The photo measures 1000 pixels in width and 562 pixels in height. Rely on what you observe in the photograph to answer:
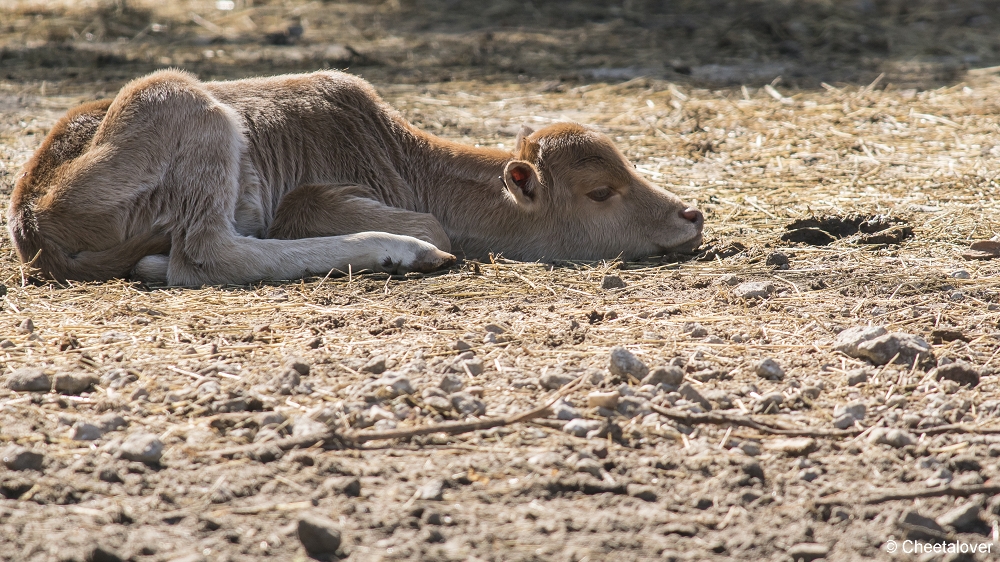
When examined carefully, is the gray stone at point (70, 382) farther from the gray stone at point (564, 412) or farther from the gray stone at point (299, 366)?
the gray stone at point (564, 412)

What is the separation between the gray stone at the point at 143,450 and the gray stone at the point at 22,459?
0.24 metres

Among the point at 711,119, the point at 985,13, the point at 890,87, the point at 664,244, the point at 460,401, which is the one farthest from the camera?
the point at 985,13

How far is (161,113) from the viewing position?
5.32m

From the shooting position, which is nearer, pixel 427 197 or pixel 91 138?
pixel 91 138

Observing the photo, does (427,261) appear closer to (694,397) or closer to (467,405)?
(467,405)

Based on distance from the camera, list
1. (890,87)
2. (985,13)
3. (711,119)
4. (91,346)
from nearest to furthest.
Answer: (91,346)
(711,119)
(890,87)
(985,13)

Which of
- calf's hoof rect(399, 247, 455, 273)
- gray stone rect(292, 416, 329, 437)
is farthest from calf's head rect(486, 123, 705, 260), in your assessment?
gray stone rect(292, 416, 329, 437)

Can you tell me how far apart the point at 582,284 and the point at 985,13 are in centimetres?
1054

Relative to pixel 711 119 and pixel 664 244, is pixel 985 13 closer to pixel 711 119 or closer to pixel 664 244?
pixel 711 119

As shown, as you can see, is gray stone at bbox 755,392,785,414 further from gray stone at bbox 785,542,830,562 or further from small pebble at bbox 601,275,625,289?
small pebble at bbox 601,275,625,289

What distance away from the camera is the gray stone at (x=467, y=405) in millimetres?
3404

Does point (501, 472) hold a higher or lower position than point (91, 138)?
lower

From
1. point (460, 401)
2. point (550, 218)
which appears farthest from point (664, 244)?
point (460, 401)

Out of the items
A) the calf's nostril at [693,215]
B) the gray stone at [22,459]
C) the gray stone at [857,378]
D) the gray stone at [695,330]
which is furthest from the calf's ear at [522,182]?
the gray stone at [22,459]
